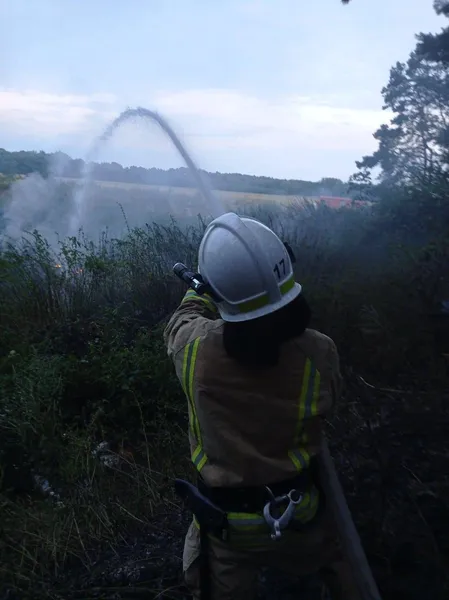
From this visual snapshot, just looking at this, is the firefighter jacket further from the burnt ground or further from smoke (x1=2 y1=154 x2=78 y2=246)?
smoke (x1=2 y1=154 x2=78 y2=246)

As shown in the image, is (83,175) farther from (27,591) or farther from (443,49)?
(27,591)

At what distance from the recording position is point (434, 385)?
3283mm

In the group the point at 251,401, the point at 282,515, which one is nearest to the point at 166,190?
the point at 251,401

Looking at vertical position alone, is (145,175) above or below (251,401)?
below

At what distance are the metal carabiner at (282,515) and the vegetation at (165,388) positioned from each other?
2.64 ft

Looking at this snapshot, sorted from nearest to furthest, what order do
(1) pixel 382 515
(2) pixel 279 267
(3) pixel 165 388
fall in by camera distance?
(2) pixel 279 267 → (1) pixel 382 515 → (3) pixel 165 388

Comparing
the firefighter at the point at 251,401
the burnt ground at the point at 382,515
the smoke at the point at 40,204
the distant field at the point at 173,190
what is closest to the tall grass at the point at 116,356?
the burnt ground at the point at 382,515

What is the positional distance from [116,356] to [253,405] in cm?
338

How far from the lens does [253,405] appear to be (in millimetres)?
2133

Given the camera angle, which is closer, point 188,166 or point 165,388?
point 165,388

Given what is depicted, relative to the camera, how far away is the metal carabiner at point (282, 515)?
6.67ft

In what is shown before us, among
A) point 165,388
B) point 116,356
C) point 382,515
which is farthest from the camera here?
point 116,356

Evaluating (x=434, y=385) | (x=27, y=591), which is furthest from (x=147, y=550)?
(x=434, y=385)

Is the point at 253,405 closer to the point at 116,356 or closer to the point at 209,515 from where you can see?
the point at 209,515
